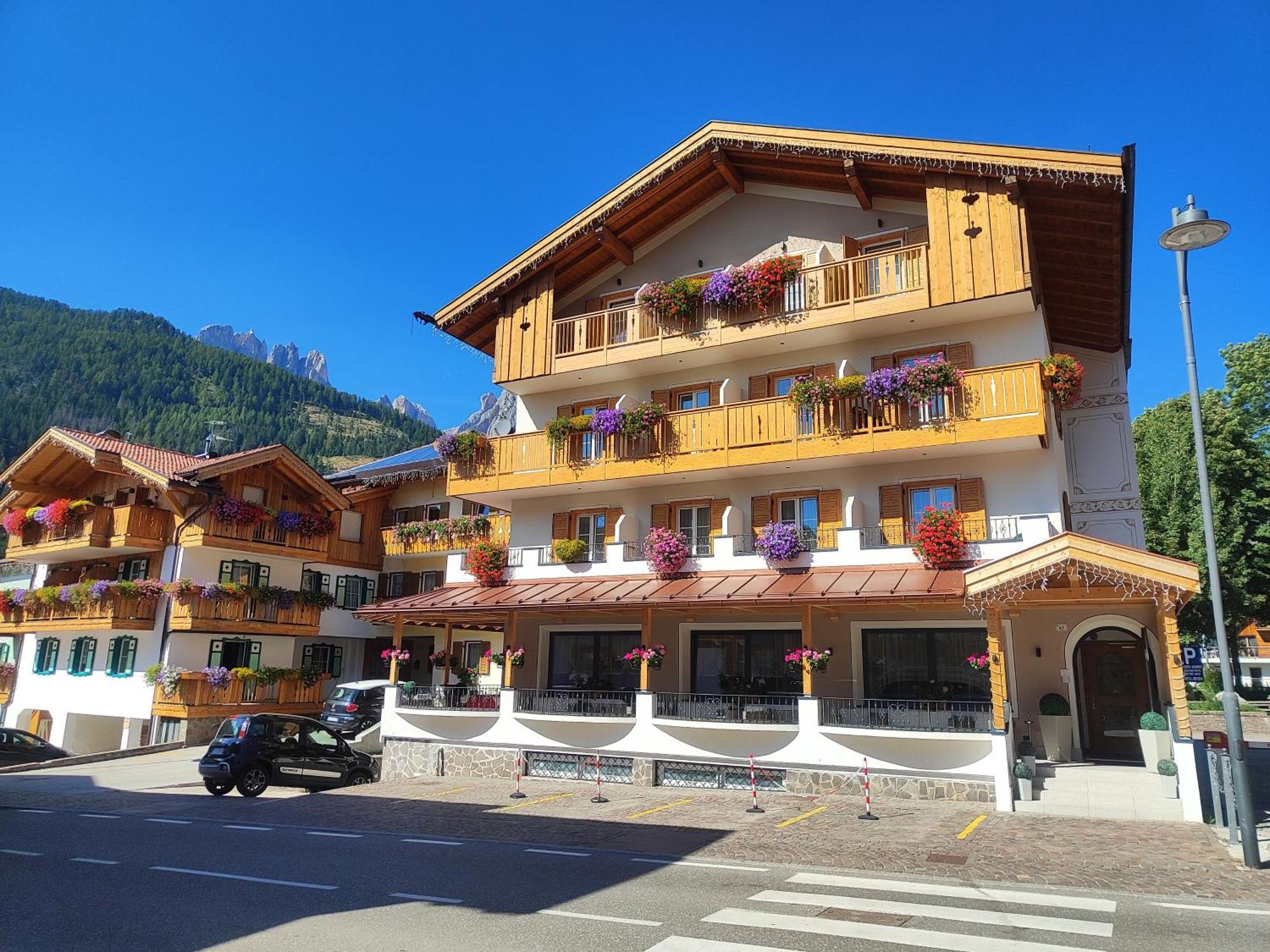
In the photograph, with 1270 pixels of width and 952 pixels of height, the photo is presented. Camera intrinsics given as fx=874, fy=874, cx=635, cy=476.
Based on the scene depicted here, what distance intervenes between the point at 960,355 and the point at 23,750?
28.8 metres

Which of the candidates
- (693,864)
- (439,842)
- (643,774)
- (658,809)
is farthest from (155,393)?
(693,864)

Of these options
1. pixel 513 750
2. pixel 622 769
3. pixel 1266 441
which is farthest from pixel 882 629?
pixel 1266 441

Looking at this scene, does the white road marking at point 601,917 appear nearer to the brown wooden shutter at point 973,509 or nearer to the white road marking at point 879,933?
the white road marking at point 879,933

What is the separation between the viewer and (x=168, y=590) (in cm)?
3070

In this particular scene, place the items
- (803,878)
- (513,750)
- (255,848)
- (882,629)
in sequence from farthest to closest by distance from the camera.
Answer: (513,750)
(882,629)
(255,848)
(803,878)

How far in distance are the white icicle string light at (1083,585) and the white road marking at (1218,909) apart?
6320 millimetres

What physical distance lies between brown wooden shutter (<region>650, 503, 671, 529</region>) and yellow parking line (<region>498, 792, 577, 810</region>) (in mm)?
6988

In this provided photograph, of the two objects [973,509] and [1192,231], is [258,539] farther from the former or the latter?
[1192,231]

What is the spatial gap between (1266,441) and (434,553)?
3426cm

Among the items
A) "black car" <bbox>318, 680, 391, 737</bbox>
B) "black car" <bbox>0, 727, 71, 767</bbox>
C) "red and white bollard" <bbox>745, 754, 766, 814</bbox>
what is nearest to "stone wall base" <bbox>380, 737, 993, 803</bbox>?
"red and white bollard" <bbox>745, 754, 766, 814</bbox>

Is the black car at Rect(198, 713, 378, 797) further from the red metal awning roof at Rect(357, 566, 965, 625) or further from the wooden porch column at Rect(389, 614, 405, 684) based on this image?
the red metal awning roof at Rect(357, 566, 965, 625)

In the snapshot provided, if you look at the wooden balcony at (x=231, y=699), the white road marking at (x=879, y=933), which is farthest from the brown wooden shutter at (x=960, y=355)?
the wooden balcony at (x=231, y=699)

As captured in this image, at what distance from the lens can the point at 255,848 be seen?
1199 cm

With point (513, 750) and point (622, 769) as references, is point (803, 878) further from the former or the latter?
point (513, 750)
